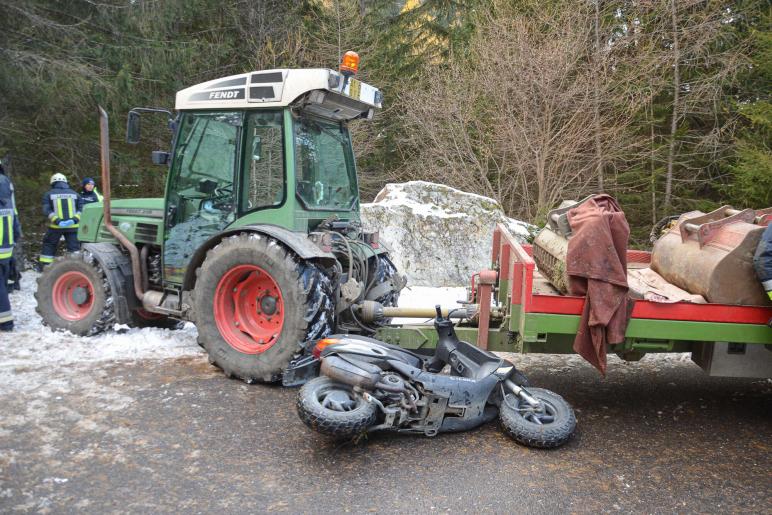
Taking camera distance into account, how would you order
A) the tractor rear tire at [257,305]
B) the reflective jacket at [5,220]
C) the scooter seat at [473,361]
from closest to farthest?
the scooter seat at [473,361]
the tractor rear tire at [257,305]
the reflective jacket at [5,220]

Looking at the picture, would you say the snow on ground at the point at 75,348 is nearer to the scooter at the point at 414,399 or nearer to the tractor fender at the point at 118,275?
the tractor fender at the point at 118,275

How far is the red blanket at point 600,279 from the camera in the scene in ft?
10.8

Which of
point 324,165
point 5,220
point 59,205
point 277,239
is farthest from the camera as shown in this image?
point 59,205

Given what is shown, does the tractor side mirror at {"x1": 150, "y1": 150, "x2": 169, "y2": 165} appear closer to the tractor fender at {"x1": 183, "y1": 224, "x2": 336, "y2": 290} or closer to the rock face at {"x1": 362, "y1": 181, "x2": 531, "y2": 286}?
the tractor fender at {"x1": 183, "y1": 224, "x2": 336, "y2": 290}

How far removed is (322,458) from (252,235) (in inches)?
72.1

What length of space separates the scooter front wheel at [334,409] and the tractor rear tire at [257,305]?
2.65ft

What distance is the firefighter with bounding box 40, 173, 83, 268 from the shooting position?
8453 mm

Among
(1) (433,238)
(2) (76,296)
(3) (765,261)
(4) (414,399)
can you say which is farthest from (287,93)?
(1) (433,238)

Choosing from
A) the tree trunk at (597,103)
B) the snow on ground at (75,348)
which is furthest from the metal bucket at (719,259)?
the tree trunk at (597,103)

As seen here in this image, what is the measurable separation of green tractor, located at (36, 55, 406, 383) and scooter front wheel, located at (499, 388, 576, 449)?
52.2 inches

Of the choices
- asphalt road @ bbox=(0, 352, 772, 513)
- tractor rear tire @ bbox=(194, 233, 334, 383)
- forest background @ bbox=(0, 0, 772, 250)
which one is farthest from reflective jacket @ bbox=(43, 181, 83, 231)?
tractor rear tire @ bbox=(194, 233, 334, 383)

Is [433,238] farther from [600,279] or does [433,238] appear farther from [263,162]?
[600,279]

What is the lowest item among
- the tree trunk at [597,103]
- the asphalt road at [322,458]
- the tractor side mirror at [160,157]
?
the asphalt road at [322,458]

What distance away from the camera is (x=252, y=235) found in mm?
4355
